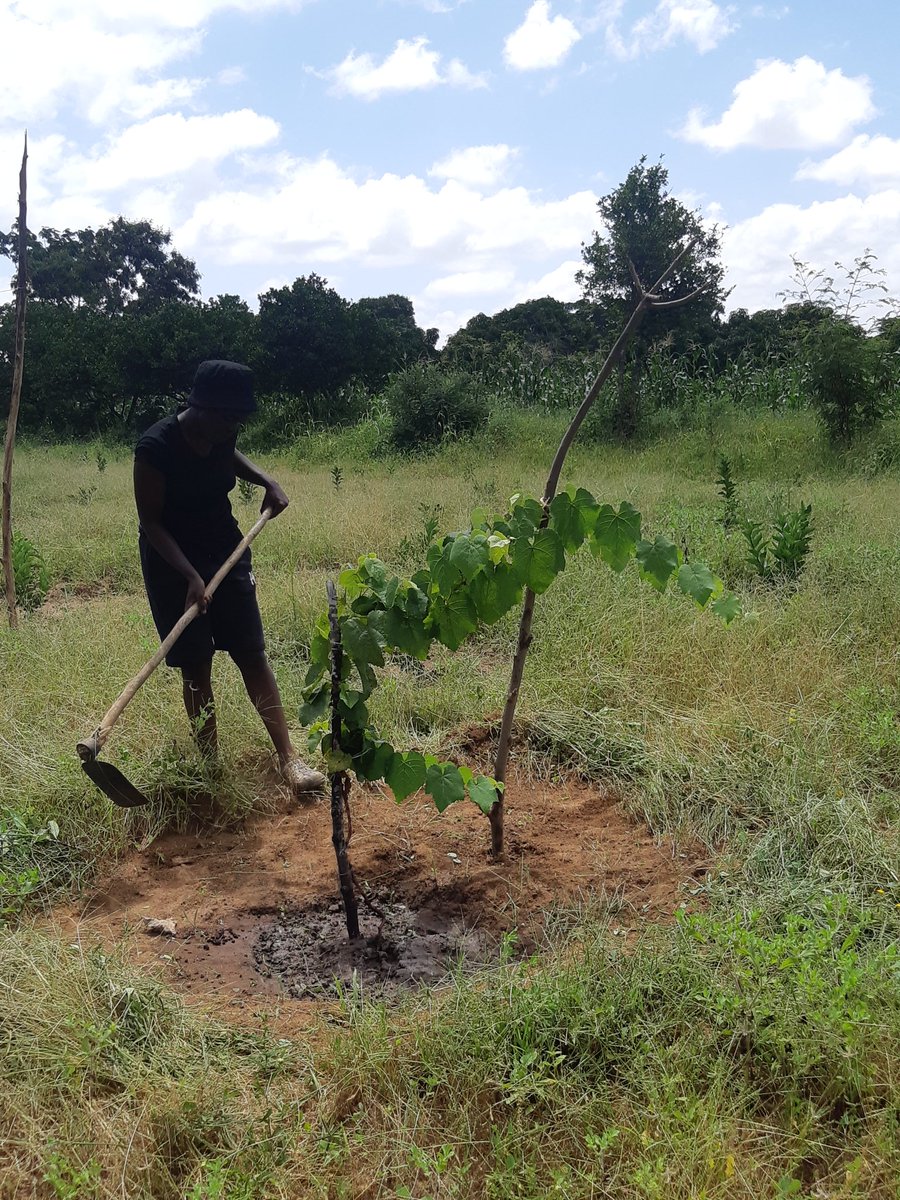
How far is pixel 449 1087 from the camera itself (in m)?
1.82

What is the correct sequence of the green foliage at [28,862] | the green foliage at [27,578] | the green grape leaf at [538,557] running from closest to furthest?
the green grape leaf at [538,557] < the green foliage at [28,862] < the green foliage at [27,578]

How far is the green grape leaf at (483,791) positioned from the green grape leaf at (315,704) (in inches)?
18.2

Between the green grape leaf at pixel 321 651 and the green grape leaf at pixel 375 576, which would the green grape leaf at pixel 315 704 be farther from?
the green grape leaf at pixel 375 576

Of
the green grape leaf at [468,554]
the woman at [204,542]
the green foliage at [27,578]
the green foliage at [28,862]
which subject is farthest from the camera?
the green foliage at [27,578]

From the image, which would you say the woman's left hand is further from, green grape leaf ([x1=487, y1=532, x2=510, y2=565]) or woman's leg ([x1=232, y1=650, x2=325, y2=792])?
green grape leaf ([x1=487, y1=532, x2=510, y2=565])

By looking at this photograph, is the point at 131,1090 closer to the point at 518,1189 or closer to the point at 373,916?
the point at 518,1189

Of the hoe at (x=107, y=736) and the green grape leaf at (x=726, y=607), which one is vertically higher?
the green grape leaf at (x=726, y=607)

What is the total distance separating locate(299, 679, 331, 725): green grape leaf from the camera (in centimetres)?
241

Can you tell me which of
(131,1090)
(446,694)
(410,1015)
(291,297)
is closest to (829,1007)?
(410,1015)

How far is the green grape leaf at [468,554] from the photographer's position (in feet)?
7.19

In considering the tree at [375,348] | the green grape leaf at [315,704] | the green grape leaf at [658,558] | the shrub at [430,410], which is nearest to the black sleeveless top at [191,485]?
the green grape leaf at [315,704]

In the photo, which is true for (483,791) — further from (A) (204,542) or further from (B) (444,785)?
(A) (204,542)

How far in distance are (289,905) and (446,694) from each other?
139 centimetres

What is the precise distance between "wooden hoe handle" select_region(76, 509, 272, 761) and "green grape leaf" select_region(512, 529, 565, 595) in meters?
1.14
